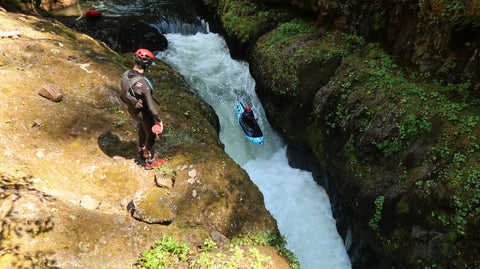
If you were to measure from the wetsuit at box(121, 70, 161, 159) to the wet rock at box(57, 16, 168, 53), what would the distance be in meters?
11.0

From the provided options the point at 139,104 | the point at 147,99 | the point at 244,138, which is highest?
the point at 147,99

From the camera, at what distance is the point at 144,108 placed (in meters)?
5.10

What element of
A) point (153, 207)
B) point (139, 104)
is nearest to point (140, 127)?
point (139, 104)

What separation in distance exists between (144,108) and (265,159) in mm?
7871

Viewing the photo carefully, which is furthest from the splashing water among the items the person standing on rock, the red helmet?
the red helmet

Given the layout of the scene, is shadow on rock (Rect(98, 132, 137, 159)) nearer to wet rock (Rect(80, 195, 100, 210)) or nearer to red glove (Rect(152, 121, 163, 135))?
wet rock (Rect(80, 195, 100, 210))

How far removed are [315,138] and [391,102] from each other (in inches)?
133

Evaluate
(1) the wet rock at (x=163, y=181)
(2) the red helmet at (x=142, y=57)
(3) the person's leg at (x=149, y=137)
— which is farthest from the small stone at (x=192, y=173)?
(2) the red helmet at (x=142, y=57)

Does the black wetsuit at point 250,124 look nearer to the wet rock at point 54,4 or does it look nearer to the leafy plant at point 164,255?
the leafy plant at point 164,255

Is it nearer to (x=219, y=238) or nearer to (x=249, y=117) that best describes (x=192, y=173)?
(x=219, y=238)

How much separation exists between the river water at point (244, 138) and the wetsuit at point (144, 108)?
6.13 m

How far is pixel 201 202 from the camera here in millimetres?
5719

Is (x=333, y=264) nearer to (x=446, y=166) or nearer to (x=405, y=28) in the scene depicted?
(x=446, y=166)

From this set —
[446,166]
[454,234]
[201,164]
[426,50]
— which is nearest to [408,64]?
[426,50]
